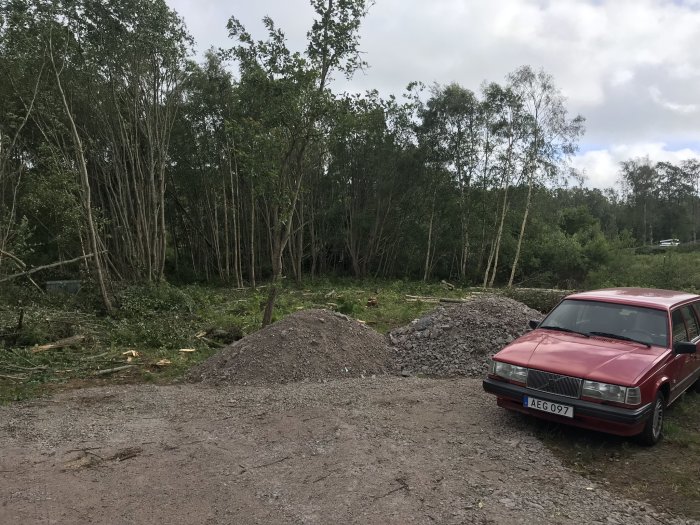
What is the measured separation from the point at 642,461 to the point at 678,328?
1.90 meters

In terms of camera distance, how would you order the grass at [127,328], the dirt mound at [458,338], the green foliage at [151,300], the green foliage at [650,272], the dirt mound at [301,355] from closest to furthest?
1. the dirt mound at [301,355]
2. the grass at [127,328]
3. the dirt mound at [458,338]
4. the green foliage at [151,300]
5. the green foliage at [650,272]

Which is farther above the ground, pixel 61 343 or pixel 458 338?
pixel 458 338

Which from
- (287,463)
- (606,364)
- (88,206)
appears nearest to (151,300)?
(88,206)

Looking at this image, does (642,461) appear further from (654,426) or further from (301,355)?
(301,355)

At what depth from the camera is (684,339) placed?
565 centimetres

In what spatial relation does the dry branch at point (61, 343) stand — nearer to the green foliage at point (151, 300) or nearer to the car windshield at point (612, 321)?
the green foliage at point (151, 300)

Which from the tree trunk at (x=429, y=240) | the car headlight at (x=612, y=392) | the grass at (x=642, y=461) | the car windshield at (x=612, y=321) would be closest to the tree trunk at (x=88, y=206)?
the car windshield at (x=612, y=321)

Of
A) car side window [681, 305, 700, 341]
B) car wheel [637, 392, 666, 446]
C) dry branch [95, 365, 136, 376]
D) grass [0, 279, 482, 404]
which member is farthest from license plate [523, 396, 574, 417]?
dry branch [95, 365, 136, 376]

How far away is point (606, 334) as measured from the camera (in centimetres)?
541

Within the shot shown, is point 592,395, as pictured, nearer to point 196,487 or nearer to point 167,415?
point 196,487

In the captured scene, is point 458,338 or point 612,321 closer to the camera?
point 612,321

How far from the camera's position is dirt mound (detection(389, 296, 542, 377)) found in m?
7.93

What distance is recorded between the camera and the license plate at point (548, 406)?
180 inches

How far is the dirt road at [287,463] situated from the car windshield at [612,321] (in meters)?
1.34
